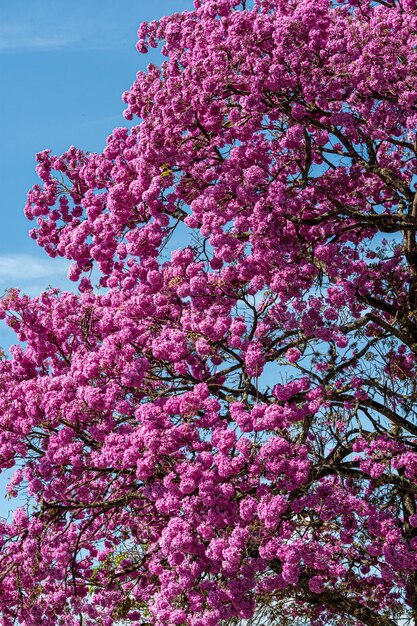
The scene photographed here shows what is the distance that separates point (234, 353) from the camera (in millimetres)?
11414

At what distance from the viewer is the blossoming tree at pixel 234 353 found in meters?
9.62

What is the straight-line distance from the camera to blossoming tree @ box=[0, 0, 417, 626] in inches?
379

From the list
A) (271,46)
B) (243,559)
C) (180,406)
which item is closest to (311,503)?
(243,559)

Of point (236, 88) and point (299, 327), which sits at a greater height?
point (236, 88)

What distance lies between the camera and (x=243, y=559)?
31.2ft

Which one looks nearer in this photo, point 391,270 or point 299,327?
point 299,327

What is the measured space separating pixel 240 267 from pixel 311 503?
3573 millimetres

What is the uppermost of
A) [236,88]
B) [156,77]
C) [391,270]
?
[156,77]

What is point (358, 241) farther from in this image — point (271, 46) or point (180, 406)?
point (180, 406)

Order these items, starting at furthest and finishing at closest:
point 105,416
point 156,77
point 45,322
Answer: point 156,77
point 45,322
point 105,416

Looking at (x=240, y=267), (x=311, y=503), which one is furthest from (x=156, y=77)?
(x=311, y=503)

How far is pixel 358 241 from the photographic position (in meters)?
14.2

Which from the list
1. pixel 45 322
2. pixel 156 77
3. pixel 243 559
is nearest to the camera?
pixel 243 559

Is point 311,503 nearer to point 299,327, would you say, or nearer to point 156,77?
point 299,327
